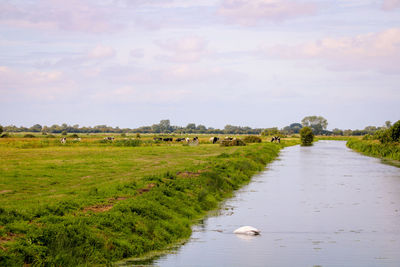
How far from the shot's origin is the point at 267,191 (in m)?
25.5

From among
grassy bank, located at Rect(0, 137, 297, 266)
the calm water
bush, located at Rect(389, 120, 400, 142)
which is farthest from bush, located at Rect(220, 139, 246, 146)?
grassy bank, located at Rect(0, 137, 297, 266)

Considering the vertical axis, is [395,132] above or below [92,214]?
above

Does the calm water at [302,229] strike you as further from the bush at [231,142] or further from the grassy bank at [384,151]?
the bush at [231,142]

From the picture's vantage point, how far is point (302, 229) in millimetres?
16125

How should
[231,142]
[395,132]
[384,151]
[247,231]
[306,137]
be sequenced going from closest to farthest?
[247,231] → [395,132] → [384,151] → [231,142] → [306,137]

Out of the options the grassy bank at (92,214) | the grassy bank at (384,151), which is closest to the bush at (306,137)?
the grassy bank at (384,151)

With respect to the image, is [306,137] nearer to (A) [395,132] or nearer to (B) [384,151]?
(B) [384,151]

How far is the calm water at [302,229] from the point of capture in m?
12.3

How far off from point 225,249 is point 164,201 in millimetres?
4134

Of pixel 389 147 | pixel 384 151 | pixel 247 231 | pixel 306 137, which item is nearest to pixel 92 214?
pixel 247 231

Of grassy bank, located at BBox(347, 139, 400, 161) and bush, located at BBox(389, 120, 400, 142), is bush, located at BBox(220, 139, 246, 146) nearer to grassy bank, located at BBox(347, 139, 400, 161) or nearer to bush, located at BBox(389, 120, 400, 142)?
grassy bank, located at BBox(347, 139, 400, 161)

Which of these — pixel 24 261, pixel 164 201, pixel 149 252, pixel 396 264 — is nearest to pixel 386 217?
pixel 396 264

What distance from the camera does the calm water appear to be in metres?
12.3

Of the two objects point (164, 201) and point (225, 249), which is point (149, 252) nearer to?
point (225, 249)
